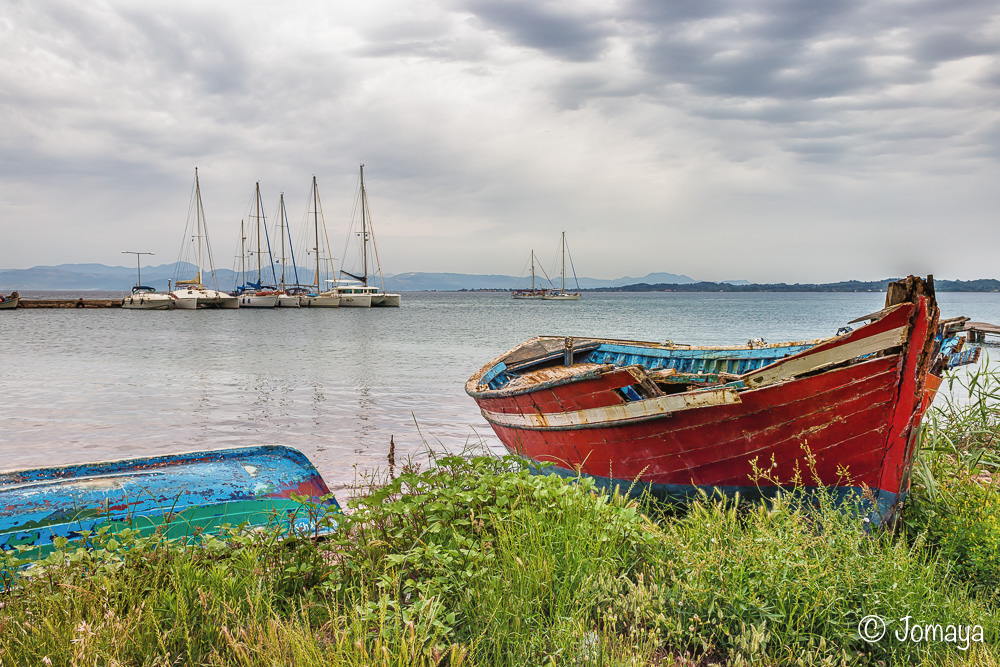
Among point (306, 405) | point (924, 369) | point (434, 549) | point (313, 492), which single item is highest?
point (924, 369)

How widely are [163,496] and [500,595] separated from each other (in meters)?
3.08

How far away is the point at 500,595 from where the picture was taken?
2912 mm

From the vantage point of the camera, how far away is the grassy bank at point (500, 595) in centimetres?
256

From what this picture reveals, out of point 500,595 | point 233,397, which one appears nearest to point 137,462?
point 500,595

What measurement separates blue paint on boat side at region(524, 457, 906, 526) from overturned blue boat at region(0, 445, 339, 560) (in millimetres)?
2077

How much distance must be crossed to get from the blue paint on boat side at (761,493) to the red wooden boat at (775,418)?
1 cm

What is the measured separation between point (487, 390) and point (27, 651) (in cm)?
639

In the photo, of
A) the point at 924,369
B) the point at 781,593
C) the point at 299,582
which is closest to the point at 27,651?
the point at 299,582

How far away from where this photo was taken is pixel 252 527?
4.32m

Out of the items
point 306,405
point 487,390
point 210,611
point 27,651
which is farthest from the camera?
point 306,405

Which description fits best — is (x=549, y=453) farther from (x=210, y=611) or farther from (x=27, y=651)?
(x=27, y=651)

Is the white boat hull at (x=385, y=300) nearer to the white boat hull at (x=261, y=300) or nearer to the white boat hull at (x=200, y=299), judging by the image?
the white boat hull at (x=261, y=300)

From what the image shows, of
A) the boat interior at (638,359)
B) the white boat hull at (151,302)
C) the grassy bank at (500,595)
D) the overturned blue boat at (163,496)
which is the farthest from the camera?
the white boat hull at (151,302)

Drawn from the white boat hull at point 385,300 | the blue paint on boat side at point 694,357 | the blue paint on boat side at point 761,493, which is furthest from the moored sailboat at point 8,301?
the blue paint on boat side at point 761,493
